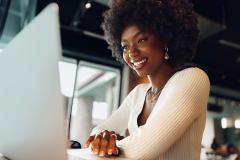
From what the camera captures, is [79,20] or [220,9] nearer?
[220,9]

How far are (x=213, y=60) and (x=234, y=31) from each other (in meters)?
1.40

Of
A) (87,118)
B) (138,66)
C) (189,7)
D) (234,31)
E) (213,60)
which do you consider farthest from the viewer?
(213,60)

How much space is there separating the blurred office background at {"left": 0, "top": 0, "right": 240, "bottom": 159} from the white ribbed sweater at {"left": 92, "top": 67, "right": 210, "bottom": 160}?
1916 millimetres

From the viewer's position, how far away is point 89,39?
5070mm

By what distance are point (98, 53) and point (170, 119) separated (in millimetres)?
4476

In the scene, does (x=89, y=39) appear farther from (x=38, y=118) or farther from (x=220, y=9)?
(x=38, y=118)

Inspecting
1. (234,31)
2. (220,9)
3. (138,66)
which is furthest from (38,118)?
(234,31)

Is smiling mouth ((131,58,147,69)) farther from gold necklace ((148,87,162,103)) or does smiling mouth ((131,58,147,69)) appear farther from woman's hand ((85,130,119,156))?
woman's hand ((85,130,119,156))

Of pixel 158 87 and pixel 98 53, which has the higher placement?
pixel 98 53

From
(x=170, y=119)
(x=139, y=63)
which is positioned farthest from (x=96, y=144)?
(x=139, y=63)

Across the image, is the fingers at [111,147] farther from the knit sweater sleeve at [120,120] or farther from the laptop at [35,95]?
the knit sweater sleeve at [120,120]

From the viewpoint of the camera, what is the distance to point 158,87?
4.20 feet

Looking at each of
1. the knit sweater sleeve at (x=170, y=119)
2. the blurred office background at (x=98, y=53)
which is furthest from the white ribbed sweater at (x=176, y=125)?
the blurred office background at (x=98, y=53)

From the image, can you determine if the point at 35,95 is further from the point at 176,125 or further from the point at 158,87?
the point at 158,87
